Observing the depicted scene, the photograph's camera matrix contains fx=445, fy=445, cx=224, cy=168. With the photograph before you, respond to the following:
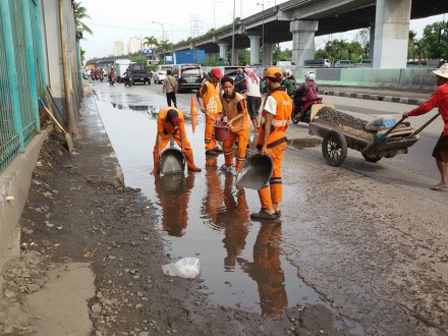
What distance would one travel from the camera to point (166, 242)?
454cm

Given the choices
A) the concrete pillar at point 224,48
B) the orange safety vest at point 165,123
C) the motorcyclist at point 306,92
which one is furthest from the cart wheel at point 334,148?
the concrete pillar at point 224,48

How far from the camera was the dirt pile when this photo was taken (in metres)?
7.71

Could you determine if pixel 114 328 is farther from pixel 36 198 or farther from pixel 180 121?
pixel 180 121

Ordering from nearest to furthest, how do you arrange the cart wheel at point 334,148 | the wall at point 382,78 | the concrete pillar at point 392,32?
the cart wheel at point 334,148 < the wall at point 382,78 < the concrete pillar at point 392,32

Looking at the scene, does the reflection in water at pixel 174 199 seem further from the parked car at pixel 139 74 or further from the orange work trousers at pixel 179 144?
the parked car at pixel 139 74

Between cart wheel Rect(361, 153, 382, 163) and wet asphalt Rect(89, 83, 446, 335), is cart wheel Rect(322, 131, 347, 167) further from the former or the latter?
cart wheel Rect(361, 153, 382, 163)

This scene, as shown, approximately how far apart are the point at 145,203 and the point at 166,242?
139 cm

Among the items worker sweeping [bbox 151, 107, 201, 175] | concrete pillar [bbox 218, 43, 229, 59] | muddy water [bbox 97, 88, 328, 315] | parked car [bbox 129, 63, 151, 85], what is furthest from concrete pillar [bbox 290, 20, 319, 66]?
worker sweeping [bbox 151, 107, 201, 175]

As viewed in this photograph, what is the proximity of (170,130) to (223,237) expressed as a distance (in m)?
2.85

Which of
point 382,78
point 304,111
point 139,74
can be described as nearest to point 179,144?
point 304,111

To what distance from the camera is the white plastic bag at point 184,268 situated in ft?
12.3

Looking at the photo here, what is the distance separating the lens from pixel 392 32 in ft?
98.0

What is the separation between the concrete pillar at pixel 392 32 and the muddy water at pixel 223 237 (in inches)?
996

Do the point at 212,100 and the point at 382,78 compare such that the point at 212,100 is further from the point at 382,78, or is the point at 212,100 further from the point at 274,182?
the point at 382,78
